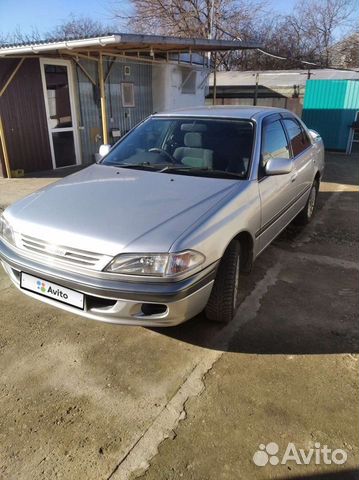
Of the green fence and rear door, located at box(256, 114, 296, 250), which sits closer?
rear door, located at box(256, 114, 296, 250)

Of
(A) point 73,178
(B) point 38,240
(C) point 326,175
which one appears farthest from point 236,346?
(C) point 326,175

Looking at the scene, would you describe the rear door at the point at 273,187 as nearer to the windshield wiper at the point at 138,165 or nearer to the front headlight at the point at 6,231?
the windshield wiper at the point at 138,165

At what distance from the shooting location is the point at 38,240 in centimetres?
260

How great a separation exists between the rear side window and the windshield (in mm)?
1091

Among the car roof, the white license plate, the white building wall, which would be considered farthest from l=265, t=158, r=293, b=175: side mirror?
the white building wall

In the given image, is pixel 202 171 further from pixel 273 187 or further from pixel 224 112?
pixel 224 112

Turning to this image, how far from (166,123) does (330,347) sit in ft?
8.48

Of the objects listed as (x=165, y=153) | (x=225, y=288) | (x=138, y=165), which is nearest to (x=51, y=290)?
(x=225, y=288)

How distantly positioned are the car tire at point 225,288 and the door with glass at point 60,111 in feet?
24.8

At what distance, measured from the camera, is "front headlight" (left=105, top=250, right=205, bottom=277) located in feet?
7.49

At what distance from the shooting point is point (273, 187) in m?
3.56

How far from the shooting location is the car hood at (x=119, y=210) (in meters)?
2.37

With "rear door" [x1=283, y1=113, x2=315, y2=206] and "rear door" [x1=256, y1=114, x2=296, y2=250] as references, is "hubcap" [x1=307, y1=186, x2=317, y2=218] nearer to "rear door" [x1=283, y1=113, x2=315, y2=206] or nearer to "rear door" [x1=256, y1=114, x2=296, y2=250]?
"rear door" [x1=283, y1=113, x2=315, y2=206]

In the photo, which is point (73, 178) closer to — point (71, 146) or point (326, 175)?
point (71, 146)
